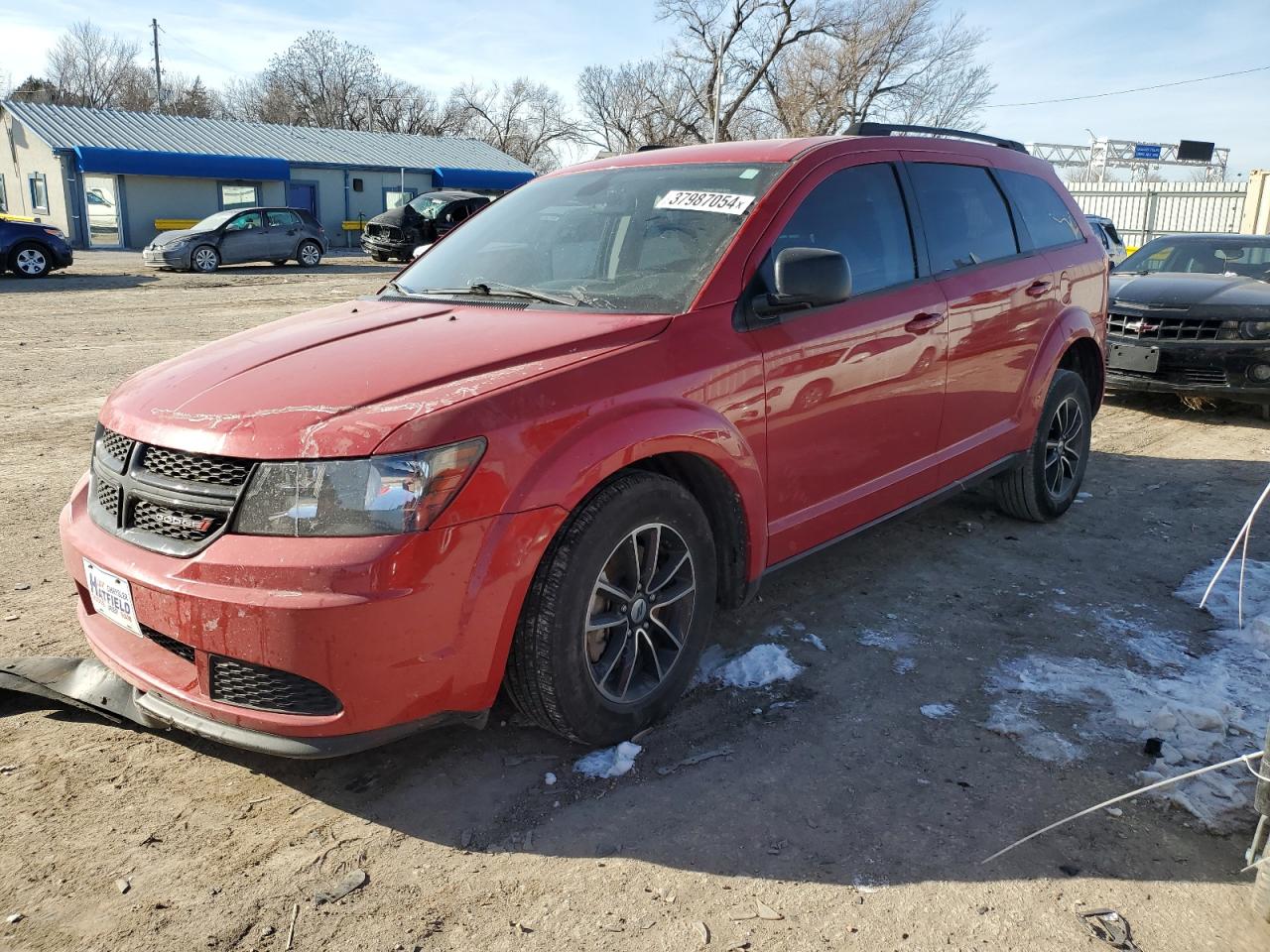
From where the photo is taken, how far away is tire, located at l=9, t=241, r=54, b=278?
19.6 metres

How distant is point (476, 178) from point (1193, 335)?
36181 mm

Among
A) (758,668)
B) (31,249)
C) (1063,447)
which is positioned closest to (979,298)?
(1063,447)

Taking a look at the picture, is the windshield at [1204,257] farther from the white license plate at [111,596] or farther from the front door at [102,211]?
the front door at [102,211]

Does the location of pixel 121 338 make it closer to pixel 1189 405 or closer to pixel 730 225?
pixel 730 225

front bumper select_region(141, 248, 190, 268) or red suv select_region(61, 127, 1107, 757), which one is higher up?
front bumper select_region(141, 248, 190, 268)

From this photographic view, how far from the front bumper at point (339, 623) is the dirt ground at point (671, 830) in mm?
339

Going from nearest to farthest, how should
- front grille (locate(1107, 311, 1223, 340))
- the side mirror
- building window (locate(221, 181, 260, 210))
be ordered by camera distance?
1. the side mirror
2. front grille (locate(1107, 311, 1223, 340))
3. building window (locate(221, 181, 260, 210))

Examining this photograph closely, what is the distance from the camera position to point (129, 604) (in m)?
2.70

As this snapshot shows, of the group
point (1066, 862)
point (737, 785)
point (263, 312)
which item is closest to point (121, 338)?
point (263, 312)

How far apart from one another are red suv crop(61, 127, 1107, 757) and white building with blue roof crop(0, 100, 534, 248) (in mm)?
33175

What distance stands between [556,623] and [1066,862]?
1.47 m

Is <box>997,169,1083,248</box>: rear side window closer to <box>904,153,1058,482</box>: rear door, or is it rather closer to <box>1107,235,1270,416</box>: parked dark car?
<box>904,153,1058,482</box>: rear door

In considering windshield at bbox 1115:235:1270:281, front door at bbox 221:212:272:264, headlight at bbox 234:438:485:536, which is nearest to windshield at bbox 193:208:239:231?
front door at bbox 221:212:272:264

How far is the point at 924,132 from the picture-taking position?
4672 mm
